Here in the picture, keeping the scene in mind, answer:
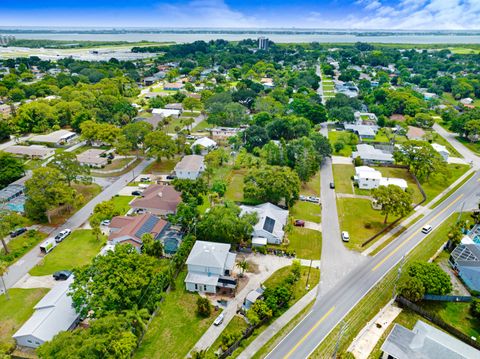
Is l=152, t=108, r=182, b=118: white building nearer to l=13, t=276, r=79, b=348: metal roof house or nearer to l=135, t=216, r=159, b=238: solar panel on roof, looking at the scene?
l=135, t=216, r=159, b=238: solar panel on roof

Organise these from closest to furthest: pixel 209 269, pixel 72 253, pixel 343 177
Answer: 1. pixel 209 269
2. pixel 72 253
3. pixel 343 177

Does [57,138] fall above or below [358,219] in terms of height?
above

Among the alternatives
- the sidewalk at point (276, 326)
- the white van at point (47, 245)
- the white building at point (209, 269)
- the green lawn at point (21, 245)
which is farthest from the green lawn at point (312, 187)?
the green lawn at point (21, 245)

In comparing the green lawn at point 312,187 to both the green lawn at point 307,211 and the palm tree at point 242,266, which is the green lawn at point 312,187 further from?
the palm tree at point 242,266

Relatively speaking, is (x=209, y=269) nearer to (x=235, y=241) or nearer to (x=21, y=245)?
(x=235, y=241)

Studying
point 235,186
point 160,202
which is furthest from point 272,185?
point 160,202

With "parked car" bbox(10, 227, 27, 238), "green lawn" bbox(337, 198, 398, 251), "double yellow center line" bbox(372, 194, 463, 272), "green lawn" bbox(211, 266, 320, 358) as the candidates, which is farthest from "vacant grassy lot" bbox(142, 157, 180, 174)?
"double yellow center line" bbox(372, 194, 463, 272)
